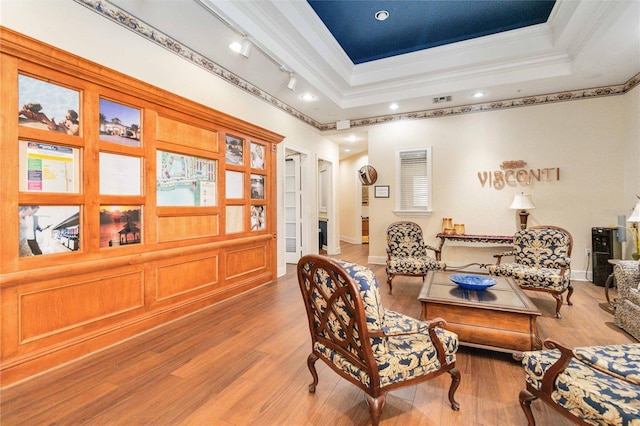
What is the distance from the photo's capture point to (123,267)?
2.74 metres

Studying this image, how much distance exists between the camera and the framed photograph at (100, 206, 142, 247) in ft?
8.67

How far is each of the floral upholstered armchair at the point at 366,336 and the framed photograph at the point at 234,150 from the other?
275cm

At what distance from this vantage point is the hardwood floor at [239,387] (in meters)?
1.75

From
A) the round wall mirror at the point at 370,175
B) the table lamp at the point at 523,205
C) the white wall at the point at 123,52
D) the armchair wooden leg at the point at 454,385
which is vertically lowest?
the armchair wooden leg at the point at 454,385

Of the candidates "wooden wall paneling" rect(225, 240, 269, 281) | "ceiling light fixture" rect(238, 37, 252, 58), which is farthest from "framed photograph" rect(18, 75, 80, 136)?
Result: "wooden wall paneling" rect(225, 240, 269, 281)

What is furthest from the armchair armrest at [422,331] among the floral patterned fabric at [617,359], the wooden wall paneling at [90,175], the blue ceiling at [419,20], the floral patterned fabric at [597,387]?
the blue ceiling at [419,20]

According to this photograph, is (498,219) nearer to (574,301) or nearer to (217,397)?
(574,301)

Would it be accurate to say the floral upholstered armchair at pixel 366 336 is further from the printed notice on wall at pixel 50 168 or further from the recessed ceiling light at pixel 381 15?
the recessed ceiling light at pixel 381 15

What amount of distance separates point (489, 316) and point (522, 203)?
3.30 m

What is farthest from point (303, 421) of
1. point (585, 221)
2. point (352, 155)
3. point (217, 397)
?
point (352, 155)

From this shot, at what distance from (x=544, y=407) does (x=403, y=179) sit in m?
4.65

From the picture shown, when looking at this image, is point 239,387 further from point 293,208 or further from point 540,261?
point 293,208

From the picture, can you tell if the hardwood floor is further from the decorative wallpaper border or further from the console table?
the decorative wallpaper border

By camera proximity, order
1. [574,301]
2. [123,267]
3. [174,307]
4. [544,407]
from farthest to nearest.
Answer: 1. [574,301]
2. [174,307]
3. [123,267]
4. [544,407]
